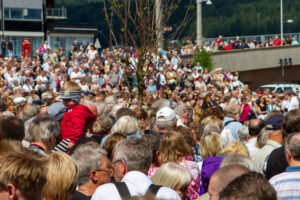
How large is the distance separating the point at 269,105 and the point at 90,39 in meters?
42.7

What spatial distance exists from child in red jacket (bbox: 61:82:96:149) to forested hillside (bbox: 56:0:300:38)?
65735 mm

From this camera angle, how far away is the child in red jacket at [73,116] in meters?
7.35

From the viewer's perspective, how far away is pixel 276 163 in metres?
6.00

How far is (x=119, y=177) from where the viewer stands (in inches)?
196

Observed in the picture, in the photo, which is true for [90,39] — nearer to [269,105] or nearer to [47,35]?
[47,35]

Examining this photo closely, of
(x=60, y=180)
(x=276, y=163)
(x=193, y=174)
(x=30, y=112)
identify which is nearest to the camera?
(x=60, y=180)

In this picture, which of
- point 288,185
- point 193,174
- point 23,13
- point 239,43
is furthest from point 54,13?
point 288,185

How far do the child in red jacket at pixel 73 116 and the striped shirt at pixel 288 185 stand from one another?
3.25 m

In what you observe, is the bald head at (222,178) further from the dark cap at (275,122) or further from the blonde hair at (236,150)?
the dark cap at (275,122)

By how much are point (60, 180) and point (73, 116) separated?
3.26 metres

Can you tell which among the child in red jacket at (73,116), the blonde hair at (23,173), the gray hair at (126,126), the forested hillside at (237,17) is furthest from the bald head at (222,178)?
the forested hillside at (237,17)

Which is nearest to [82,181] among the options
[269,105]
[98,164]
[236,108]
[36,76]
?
[98,164]

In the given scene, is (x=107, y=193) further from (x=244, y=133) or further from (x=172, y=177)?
(x=244, y=133)

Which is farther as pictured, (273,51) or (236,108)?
(273,51)
